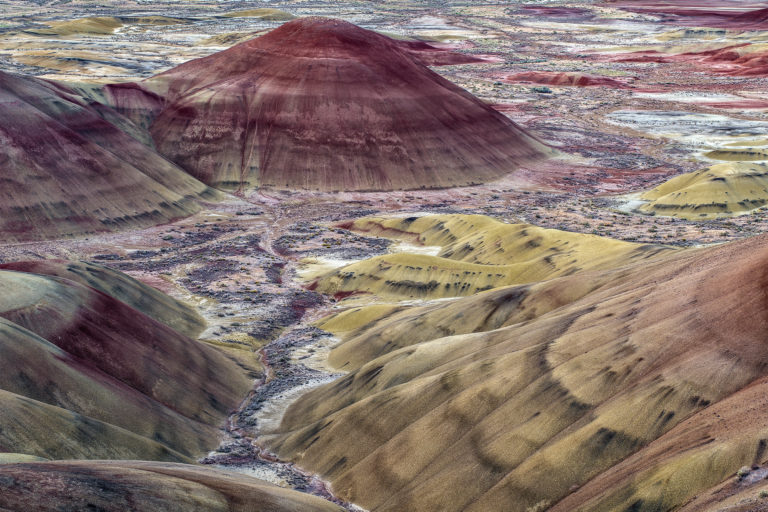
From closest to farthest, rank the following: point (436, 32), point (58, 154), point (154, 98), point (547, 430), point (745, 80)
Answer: point (547, 430), point (58, 154), point (154, 98), point (745, 80), point (436, 32)

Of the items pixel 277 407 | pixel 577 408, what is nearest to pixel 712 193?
pixel 277 407

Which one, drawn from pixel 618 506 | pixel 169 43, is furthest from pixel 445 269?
pixel 169 43

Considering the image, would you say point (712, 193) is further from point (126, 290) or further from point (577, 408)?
point (577, 408)

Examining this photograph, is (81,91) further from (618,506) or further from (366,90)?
(618,506)

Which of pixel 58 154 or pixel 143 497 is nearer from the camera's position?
pixel 143 497

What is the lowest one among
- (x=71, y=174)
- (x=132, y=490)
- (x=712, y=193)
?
(x=712, y=193)

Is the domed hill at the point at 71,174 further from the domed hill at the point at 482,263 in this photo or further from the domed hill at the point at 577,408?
the domed hill at the point at 577,408

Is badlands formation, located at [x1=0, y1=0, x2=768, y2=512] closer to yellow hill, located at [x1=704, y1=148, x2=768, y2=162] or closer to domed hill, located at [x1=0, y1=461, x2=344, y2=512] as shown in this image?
domed hill, located at [x1=0, y1=461, x2=344, y2=512]

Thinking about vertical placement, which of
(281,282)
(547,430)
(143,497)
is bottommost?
(281,282)
